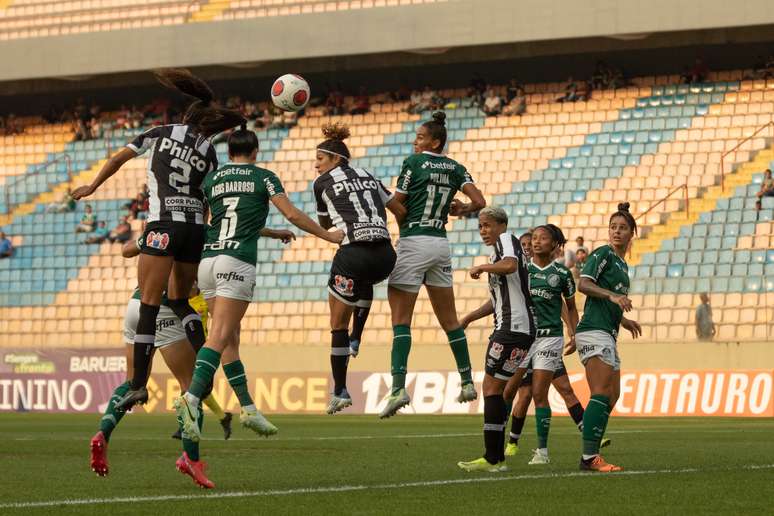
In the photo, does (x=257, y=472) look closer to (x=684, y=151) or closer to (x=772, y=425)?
(x=772, y=425)

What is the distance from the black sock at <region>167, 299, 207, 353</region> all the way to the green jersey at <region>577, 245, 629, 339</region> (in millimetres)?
2900

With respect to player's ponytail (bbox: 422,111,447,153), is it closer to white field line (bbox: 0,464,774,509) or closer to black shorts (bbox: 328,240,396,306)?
black shorts (bbox: 328,240,396,306)

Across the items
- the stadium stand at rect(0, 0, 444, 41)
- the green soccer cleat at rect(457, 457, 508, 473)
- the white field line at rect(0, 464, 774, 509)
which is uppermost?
the stadium stand at rect(0, 0, 444, 41)

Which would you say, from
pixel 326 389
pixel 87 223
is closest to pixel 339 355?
pixel 326 389

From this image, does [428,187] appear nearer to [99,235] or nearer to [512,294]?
[512,294]

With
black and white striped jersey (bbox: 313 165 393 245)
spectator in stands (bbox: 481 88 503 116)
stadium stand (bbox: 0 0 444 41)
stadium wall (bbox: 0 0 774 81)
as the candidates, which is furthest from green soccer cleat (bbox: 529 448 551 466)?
stadium stand (bbox: 0 0 444 41)

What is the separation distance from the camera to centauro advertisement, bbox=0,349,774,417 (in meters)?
23.3

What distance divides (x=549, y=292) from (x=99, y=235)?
22814 millimetres

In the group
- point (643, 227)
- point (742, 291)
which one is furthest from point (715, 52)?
point (742, 291)

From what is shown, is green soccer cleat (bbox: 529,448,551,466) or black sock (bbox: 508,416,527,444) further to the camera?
black sock (bbox: 508,416,527,444)

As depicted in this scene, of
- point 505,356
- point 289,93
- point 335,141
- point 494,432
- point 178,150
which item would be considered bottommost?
point 494,432

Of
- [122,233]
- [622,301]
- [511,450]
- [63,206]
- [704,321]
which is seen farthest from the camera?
[63,206]

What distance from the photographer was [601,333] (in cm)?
1016

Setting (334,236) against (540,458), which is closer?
(334,236)
